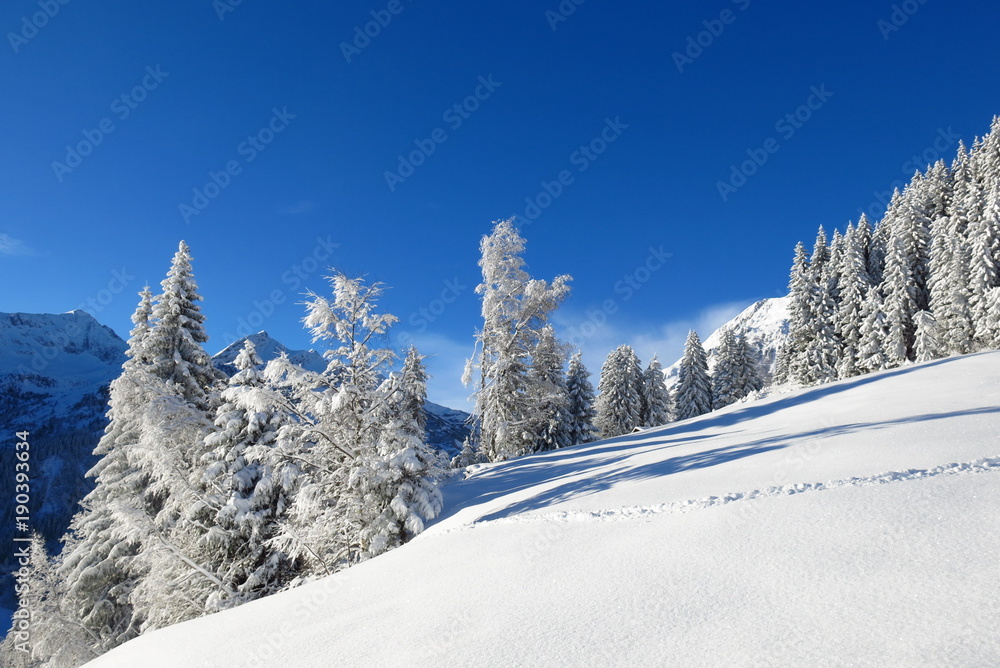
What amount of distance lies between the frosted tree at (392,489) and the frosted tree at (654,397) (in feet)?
117

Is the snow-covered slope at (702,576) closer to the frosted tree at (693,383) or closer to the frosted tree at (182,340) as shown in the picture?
the frosted tree at (182,340)

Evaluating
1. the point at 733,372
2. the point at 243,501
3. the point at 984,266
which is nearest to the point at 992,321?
the point at 984,266

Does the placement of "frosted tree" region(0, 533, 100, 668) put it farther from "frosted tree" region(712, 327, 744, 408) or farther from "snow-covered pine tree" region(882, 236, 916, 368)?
"snow-covered pine tree" region(882, 236, 916, 368)

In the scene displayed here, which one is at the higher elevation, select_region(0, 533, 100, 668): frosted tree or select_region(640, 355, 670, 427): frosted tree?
select_region(640, 355, 670, 427): frosted tree

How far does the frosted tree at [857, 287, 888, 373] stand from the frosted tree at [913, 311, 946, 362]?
2.49 metres

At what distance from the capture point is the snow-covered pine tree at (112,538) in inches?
619

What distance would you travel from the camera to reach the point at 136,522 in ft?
42.7

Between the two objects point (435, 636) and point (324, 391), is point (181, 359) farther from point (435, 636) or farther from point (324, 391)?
point (435, 636)

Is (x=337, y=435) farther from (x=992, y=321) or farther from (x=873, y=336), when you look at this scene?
(x=873, y=336)

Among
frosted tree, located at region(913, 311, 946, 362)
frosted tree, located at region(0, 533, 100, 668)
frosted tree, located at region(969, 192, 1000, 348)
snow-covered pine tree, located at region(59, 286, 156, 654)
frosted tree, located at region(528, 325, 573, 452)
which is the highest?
frosted tree, located at region(969, 192, 1000, 348)

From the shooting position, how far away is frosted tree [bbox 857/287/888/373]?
35031 millimetres

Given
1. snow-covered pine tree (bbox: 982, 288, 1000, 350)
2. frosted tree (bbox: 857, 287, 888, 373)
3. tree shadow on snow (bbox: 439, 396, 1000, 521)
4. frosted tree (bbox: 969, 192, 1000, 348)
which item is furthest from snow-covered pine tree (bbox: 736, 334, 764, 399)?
tree shadow on snow (bbox: 439, 396, 1000, 521)

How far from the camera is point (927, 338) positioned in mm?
32000

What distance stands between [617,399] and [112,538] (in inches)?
1335
